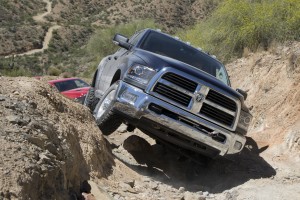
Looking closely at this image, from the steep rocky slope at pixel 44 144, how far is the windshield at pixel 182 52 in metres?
1.95

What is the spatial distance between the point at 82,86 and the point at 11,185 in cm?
1110

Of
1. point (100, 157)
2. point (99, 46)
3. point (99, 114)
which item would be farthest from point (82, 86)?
point (99, 46)

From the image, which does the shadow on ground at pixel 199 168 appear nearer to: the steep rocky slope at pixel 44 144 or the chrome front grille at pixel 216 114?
the chrome front grille at pixel 216 114

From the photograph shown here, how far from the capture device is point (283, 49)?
43.4ft

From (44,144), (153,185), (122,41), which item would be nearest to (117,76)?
(122,41)

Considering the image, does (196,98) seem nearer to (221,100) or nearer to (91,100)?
(221,100)

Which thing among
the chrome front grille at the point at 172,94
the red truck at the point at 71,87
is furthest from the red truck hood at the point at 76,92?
the chrome front grille at the point at 172,94

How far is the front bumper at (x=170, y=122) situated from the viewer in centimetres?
732

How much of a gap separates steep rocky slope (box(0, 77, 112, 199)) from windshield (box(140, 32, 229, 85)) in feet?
6.41

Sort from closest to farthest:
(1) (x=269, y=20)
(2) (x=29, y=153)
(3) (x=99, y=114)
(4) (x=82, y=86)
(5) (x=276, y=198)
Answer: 1. (2) (x=29, y=153)
2. (5) (x=276, y=198)
3. (3) (x=99, y=114)
4. (4) (x=82, y=86)
5. (1) (x=269, y=20)

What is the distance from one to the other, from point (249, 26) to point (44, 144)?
13.4m

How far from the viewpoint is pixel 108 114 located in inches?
308

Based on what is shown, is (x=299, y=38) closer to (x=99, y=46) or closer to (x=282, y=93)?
(x=282, y=93)

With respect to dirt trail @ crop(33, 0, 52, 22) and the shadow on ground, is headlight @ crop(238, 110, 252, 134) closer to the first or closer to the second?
the shadow on ground
